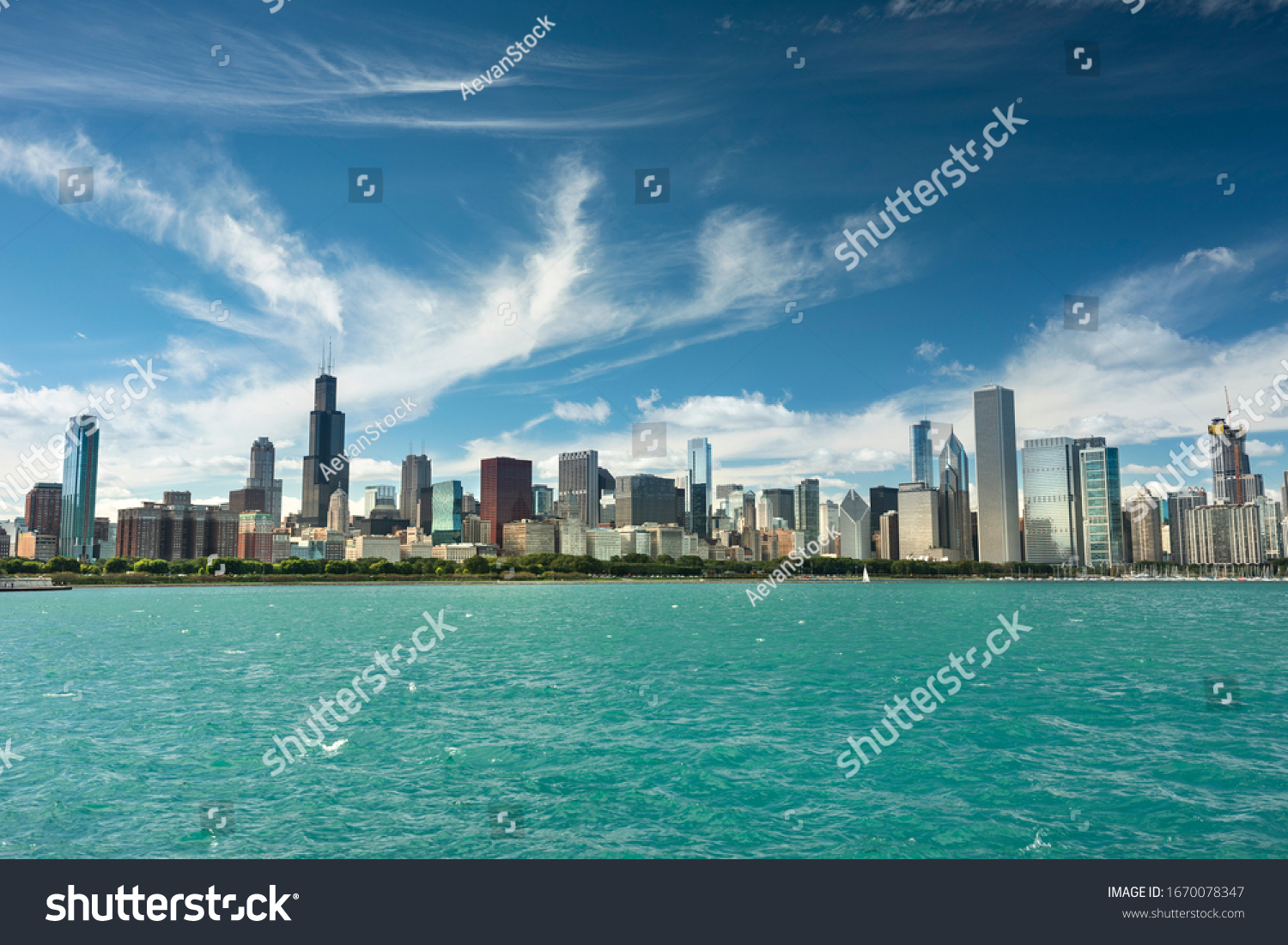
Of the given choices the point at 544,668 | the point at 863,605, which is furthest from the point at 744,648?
the point at 863,605

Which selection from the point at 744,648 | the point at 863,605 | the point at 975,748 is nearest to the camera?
the point at 975,748

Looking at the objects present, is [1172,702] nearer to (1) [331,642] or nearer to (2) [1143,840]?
(2) [1143,840]

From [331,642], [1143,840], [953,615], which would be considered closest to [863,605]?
[953,615]
